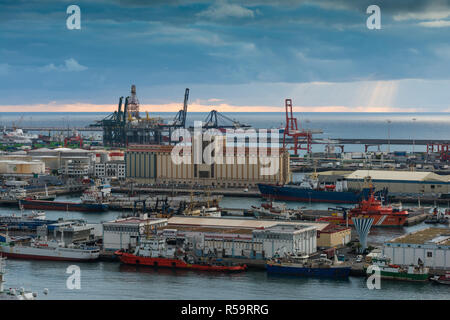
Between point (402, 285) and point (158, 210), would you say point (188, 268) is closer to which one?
point (402, 285)

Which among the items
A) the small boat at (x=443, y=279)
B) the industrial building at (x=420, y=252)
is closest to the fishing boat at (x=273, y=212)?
the industrial building at (x=420, y=252)

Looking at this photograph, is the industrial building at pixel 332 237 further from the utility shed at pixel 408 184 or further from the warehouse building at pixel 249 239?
the utility shed at pixel 408 184

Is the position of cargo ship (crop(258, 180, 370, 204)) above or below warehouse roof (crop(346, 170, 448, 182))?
below

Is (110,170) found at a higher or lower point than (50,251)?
higher

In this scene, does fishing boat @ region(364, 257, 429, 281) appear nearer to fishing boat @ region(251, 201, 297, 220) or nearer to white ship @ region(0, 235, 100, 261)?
white ship @ region(0, 235, 100, 261)

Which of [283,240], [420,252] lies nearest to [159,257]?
[283,240]

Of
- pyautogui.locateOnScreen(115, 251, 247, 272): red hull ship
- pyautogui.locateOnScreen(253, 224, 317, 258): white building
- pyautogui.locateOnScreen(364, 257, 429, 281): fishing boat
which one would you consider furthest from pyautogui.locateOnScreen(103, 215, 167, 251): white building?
pyautogui.locateOnScreen(364, 257, 429, 281): fishing boat

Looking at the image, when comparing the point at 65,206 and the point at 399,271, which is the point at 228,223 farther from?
the point at 65,206
